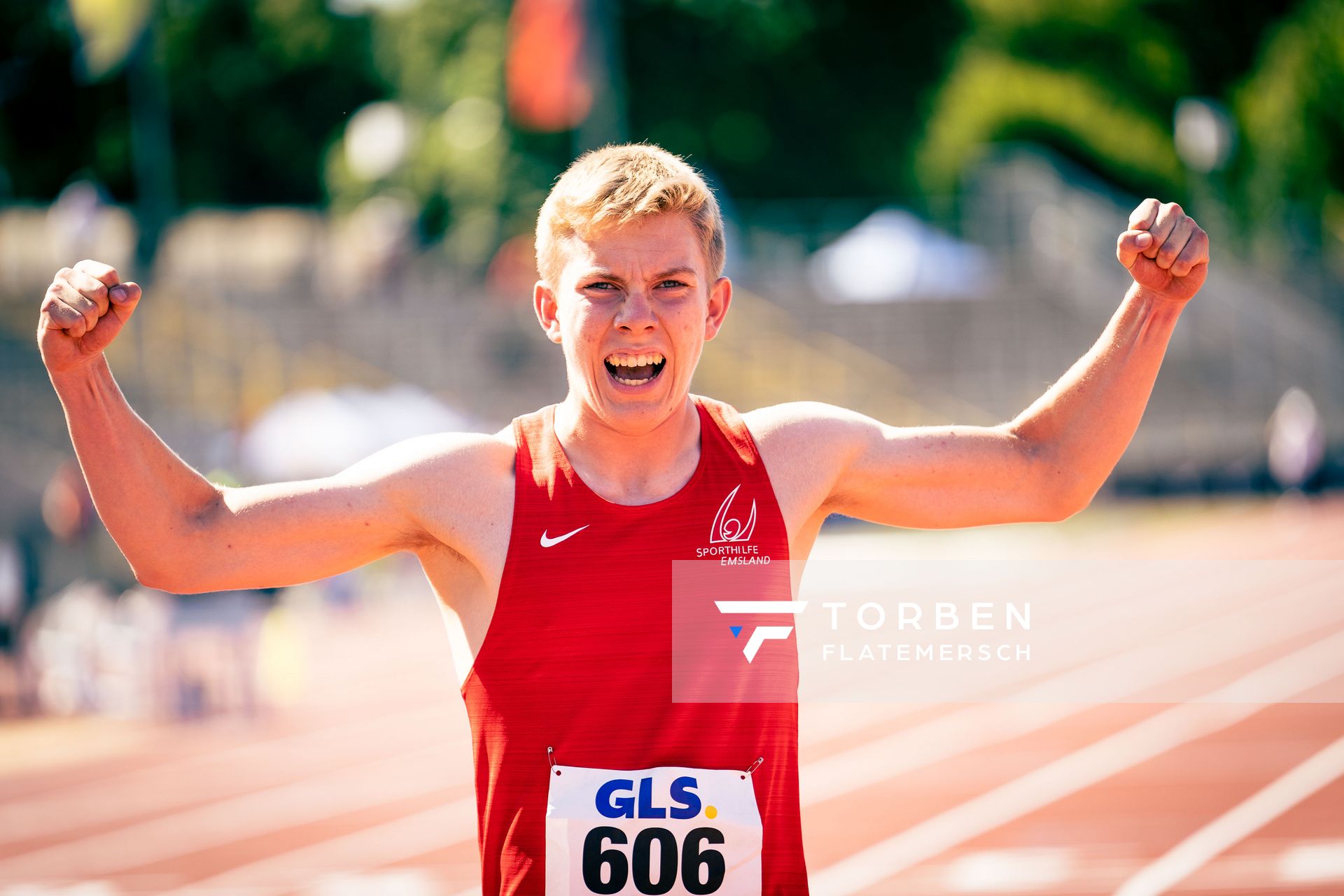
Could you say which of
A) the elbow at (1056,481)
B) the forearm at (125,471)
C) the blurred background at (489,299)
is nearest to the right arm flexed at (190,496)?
the forearm at (125,471)

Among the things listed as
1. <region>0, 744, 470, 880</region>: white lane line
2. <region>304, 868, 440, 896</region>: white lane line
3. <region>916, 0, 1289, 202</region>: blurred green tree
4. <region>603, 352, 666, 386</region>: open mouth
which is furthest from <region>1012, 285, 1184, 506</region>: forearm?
<region>916, 0, 1289, 202</region>: blurred green tree

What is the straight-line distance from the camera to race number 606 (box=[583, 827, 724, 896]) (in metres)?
2.61

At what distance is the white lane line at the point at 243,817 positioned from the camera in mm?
7387

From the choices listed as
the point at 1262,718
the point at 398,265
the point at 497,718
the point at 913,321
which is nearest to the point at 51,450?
the point at 398,265

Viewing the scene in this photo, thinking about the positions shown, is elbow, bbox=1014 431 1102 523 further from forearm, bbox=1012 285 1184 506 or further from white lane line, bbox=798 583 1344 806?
white lane line, bbox=798 583 1344 806

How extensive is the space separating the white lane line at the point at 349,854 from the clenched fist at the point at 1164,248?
5.13 m

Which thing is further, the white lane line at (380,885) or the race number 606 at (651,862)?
the white lane line at (380,885)

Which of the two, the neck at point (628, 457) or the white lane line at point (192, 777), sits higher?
the neck at point (628, 457)

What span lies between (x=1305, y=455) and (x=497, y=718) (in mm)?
19222

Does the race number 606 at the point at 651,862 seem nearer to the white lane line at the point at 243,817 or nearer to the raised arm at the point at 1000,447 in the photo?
the raised arm at the point at 1000,447

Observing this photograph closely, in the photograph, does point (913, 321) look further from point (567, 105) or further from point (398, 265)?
point (398, 265)

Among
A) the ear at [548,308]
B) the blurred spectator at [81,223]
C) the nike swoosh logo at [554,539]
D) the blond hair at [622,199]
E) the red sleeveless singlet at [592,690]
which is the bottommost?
the red sleeveless singlet at [592,690]

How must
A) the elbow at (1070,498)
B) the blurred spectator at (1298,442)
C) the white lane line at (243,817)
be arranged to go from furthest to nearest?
the blurred spectator at (1298,442), the white lane line at (243,817), the elbow at (1070,498)

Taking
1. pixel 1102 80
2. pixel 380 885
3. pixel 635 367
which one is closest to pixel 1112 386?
pixel 635 367
